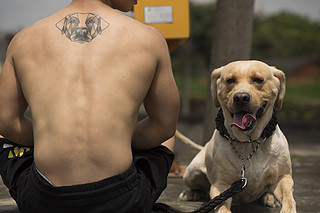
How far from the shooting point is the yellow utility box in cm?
403

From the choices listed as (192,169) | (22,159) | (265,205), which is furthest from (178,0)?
(22,159)

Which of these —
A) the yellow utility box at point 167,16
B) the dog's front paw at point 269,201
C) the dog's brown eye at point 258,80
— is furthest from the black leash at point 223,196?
the yellow utility box at point 167,16

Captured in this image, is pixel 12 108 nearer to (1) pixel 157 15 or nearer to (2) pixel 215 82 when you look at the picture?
(2) pixel 215 82

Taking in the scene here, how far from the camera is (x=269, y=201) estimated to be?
2.90 m

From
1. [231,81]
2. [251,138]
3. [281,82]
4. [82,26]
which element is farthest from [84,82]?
[281,82]

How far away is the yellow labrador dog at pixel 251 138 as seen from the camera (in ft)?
8.15

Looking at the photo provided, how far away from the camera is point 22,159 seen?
2.17 m

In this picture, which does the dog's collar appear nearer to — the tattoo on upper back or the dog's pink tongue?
the dog's pink tongue

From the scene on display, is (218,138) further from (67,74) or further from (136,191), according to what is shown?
(67,74)

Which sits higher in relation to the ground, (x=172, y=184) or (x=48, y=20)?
(x=48, y=20)

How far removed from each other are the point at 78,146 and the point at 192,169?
5.00 ft

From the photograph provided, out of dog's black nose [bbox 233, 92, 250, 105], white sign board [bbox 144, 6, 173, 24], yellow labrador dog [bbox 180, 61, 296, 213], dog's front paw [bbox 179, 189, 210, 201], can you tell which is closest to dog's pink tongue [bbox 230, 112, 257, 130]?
yellow labrador dog [bbox 180, 61, 296, 213]

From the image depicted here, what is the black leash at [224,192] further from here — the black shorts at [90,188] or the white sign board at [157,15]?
Result: the white sign board at [157,15]

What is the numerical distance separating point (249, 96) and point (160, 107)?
0.61 meters
